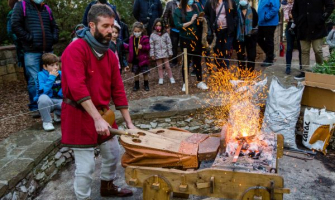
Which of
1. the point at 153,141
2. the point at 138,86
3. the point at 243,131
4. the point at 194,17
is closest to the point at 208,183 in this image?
the point at 153,141

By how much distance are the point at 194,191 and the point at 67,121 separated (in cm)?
139

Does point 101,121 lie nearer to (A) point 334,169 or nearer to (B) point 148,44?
(A) point 334,169

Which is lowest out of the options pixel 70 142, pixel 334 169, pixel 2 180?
pixel 334 169

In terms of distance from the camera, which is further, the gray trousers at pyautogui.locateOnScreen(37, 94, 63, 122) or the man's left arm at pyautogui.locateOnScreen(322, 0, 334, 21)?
the man's left arm at pyautogui.locateOnScreen(322, 0, 334, 21)

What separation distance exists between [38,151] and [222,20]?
4.45m

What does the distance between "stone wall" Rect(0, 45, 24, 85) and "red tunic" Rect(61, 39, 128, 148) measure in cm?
540

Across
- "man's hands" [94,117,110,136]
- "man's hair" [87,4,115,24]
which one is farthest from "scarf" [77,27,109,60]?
"man's hands" [94,117,110,136]

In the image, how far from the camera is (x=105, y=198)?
3881 mm

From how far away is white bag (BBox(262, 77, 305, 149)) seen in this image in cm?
503

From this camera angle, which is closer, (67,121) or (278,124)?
(67,121)

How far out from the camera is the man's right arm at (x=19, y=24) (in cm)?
535

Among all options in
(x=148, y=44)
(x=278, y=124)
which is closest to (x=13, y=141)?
(x=148, y=44)

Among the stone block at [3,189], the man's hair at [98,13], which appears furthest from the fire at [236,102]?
the stone block at [3,189]

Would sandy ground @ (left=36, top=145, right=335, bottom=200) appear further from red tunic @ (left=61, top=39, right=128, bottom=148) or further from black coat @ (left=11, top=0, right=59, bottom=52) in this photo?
black coat @ (left=11, top=0, right=59, bottom=52)
